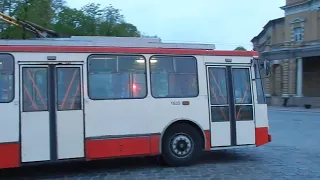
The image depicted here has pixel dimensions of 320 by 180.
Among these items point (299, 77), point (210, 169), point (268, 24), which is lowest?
point (210, 169)

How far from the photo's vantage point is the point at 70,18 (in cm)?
3672

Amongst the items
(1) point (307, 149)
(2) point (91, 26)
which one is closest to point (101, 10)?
(2) point (91, 26)

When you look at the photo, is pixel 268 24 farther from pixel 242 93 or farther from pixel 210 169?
pixel 210 169

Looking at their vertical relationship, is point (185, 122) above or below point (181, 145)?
above

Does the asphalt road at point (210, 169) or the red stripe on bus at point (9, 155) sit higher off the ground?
the red stripe on bus at point (9, 155)

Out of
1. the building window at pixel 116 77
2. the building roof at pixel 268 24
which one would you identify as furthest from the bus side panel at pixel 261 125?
the building roof at pixel 268 24

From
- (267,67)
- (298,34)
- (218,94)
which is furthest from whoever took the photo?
(298,34)

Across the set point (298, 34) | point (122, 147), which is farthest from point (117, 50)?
point (298, 34)

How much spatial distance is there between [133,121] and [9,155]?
8.64 feet

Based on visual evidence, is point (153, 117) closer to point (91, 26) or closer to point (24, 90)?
point (24, 90)

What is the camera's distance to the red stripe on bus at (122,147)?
882 centimetres

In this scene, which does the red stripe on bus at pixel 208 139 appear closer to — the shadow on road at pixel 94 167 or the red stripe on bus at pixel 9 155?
the shadow on road at pixel 94 167

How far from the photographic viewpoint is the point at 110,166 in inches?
389

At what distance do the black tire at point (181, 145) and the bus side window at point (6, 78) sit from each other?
3457 mm
